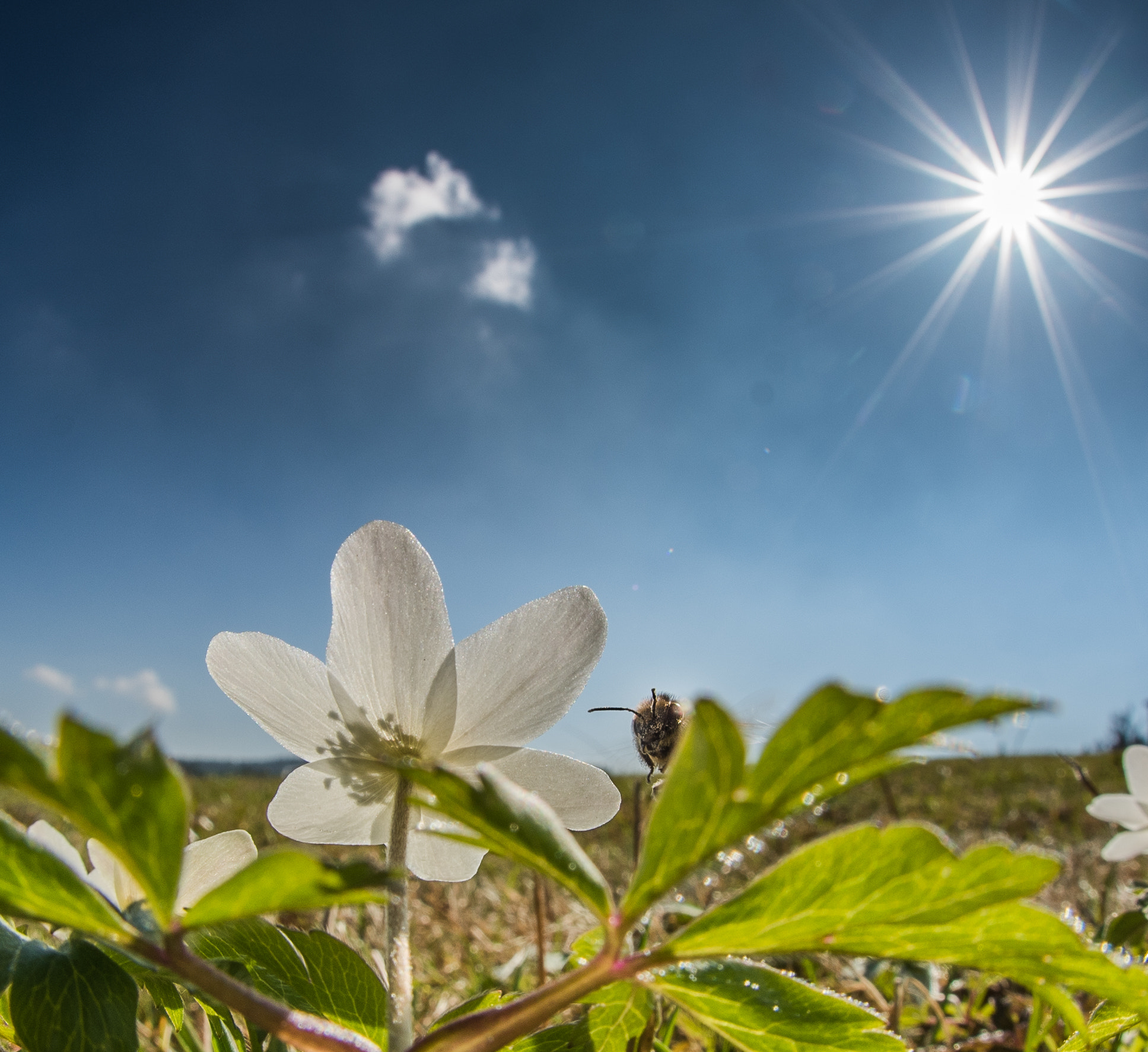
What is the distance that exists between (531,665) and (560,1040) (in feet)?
1.17

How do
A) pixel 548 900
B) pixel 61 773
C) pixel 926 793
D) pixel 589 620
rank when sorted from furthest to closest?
pixel 926 793, pixel 548 900, pixel 589 620, pixel 61 773

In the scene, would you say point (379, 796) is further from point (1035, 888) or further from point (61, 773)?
point (1035, 888)

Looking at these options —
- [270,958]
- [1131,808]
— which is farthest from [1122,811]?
[270,958]

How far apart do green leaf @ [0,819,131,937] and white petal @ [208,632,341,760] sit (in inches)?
12.9

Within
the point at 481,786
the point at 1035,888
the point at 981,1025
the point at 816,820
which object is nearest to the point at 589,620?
the point at 481,786

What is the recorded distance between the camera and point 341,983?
0.73 m

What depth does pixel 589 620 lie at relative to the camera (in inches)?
34.9

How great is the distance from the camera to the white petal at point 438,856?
0.97 meters

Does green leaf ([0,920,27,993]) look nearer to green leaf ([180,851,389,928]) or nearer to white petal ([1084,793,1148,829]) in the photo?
green leaf ([180,851,389,928])

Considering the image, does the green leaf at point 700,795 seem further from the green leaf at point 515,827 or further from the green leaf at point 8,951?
the green leaf at point 8,951

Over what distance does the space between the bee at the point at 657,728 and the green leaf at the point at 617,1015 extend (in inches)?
22.3

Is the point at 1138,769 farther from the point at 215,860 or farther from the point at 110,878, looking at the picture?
the point at 110,878

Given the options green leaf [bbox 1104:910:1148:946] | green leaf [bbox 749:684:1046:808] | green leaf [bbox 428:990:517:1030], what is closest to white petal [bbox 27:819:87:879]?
green leaf [bbox 428:990:517:1030]

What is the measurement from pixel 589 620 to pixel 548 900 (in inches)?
103
